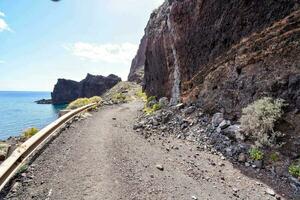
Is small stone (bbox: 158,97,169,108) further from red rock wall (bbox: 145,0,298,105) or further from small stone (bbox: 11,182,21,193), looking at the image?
small stone (bbox: 11,182,21,193)

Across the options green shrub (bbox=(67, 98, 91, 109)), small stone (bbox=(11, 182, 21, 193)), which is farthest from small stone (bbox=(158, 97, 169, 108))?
small stone (bbox=(11, 182, 21, 193))

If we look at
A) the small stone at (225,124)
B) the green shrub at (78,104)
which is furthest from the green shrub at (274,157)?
the green shrub at (78,104)

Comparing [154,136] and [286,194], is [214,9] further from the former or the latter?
[286,194]

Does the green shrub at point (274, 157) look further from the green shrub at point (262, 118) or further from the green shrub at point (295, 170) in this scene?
the green shrub at point (295, 170)

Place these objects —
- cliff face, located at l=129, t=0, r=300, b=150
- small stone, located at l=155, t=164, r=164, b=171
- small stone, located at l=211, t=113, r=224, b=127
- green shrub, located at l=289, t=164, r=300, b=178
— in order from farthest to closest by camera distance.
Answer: small stone, located at l=211, t=113, r=224, b=127 < cliff face, located at l=129, t=0, r=300, b=150 < small stone, located at l=155, t=164, r=164, b=171 < green shrub, located at l=289, t=164, r=300, b=178

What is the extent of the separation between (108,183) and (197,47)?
11251 millimetres

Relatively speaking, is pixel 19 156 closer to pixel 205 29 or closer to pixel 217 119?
pixel 217 119

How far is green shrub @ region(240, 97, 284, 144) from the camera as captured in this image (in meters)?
8.35

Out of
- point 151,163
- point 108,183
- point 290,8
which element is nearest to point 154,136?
point 151,163

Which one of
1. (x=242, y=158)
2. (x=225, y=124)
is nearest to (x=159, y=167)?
(x=242, y=158)

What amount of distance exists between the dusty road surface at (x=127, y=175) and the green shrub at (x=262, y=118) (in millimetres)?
1527

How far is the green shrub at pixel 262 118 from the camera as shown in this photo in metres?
8.35

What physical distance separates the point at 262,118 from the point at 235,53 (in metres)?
4.12

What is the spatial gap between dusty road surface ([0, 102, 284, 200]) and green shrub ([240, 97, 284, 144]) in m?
1.53
